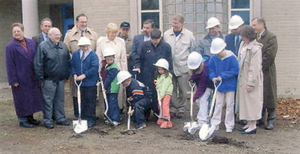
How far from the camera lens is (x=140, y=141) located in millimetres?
5906

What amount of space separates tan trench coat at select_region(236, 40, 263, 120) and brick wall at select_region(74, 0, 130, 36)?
4.37 meters

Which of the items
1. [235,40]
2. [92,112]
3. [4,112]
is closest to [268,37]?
[235,40]

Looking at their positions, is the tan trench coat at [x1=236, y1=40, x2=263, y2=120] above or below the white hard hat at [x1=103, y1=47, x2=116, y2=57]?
below

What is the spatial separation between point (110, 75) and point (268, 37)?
289 cm

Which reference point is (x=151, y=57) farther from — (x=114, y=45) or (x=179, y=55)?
(x=114, y=45)

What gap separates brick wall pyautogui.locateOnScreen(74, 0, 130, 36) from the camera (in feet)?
32.3

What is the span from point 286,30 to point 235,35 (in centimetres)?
302

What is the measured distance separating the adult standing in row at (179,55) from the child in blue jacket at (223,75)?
1.03 metres

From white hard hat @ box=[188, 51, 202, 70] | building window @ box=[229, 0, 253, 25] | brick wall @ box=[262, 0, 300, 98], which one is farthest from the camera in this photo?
building window @ box=[229, 0, 253, 25]

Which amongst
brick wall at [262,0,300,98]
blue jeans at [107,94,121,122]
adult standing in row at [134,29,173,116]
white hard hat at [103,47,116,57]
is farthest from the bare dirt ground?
brick wall at [262,0,300,98]

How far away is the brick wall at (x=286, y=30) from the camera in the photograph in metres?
9.31

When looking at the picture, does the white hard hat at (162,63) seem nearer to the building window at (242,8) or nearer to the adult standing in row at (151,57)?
the adult standing in row at (151,57)

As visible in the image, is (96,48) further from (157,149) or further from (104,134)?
(157,149)

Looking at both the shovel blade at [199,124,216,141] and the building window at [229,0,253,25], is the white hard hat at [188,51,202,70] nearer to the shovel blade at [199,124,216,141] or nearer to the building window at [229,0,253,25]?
the shovel blade at [199,124,216,141]
